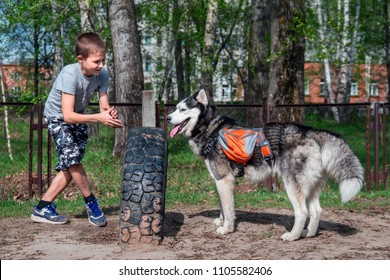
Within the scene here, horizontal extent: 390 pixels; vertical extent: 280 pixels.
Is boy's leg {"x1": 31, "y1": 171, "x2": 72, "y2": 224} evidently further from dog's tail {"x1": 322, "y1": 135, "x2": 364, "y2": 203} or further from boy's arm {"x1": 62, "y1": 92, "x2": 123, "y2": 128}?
dog's tail {"x1": 322, "y1": 135, "x2": 364, "y2": 203}

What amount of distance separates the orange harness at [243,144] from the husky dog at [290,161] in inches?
2.7

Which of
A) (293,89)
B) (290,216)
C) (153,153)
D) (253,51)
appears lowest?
(290,216)

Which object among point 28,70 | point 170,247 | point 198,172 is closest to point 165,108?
point 198,172

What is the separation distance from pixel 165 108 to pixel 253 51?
8.78 meters

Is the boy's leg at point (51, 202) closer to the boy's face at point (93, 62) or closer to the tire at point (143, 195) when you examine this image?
the tire at point (143, 195)

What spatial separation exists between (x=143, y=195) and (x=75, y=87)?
1472 mm

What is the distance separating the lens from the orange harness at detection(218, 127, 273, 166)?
6348 mm

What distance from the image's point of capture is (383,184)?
34.7ft

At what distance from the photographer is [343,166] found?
20.3 ft

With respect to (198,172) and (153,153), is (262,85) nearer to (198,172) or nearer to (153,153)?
(198,172)

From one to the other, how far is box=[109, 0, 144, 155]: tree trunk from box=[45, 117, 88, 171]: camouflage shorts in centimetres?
587

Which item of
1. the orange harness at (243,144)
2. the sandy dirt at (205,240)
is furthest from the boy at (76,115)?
the orange harness at (243,144)

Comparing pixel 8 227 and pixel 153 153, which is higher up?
pixel 153 153

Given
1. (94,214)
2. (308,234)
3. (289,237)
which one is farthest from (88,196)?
(308,234)
